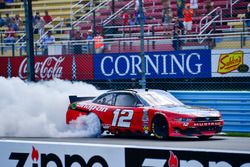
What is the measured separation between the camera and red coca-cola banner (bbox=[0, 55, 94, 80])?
18906 mm

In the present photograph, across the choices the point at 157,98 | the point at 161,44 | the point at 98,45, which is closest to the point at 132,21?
the point at 98,45

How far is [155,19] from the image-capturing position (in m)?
22.0

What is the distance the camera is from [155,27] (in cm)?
2077

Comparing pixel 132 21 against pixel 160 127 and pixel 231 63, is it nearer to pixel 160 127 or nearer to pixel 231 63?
pixel 231 63

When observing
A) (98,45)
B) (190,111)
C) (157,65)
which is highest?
(98,45)

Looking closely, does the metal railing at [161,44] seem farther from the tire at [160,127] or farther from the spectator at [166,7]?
the tire at [160,127]

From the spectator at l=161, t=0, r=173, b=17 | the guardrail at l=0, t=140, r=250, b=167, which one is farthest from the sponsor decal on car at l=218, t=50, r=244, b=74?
the guardrail at l=0, t=140, r=250, b=167

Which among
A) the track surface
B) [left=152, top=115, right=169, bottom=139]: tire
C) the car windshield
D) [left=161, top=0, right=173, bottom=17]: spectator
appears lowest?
the track surface

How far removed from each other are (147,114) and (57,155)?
23.7 feet

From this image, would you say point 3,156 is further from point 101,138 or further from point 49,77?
point 49,77

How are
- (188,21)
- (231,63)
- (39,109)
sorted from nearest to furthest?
(39,109) < (231,63) < (188,21)

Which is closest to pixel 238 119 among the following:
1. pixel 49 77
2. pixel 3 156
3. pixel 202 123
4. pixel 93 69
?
pixel 202 123

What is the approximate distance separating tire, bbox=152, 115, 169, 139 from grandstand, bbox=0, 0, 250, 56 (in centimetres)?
425

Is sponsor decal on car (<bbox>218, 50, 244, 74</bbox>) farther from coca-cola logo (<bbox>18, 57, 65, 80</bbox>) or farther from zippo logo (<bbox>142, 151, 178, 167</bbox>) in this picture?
zippo logo (<bbox>142, 151, 178, 167</bbox>)
